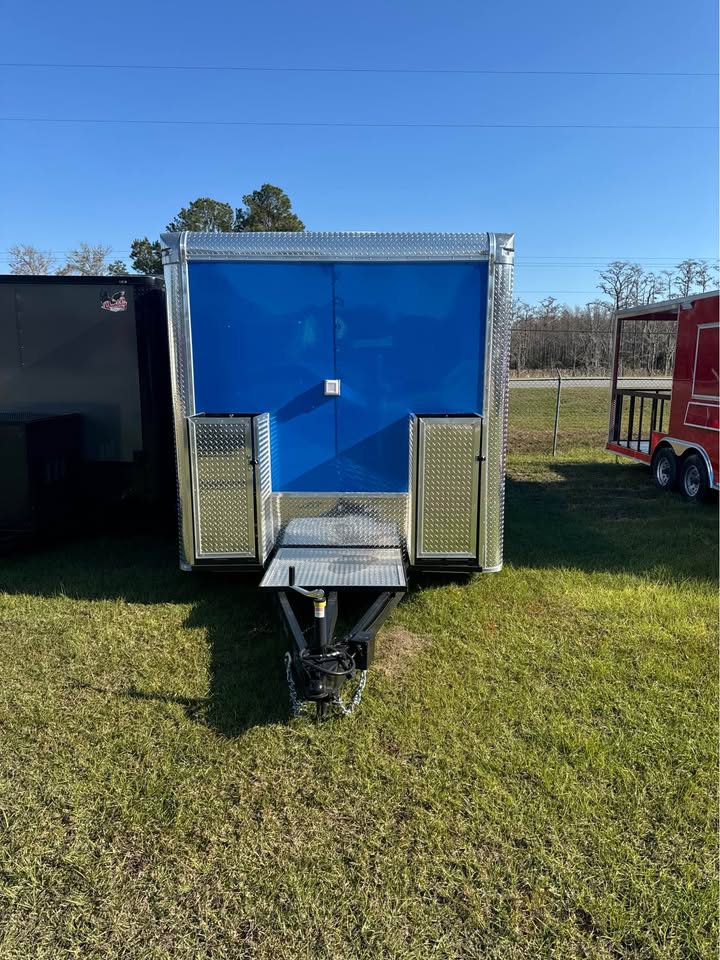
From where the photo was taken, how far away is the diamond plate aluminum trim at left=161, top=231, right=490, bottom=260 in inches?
161

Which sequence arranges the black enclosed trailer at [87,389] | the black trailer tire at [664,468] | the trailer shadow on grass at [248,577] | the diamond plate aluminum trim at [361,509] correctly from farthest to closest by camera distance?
the black trailer tire at [664,468], the black enclosed trailer at [87,389], the diamond plate aluminum trim at [361,509], the trailer shadow on grass at [248,577]

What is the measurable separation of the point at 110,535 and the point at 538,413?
13.6 metres

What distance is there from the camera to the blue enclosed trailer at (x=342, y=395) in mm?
4082

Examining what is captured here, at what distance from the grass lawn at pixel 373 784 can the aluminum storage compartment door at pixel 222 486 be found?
1.77 feet

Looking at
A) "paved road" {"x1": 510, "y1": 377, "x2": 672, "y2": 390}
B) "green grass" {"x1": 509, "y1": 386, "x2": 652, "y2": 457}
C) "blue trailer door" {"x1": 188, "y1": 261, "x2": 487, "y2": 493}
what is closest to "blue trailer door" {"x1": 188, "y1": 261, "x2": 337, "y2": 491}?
"blue trailer door" {"x1": 188, "y1": 261, "x2": 487, "y2": 493}

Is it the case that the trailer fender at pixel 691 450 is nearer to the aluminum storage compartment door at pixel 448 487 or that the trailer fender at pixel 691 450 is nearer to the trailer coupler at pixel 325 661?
the aluminum storage compartment door at pixel 448 487

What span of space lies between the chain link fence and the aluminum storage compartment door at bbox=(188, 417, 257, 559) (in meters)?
8.46

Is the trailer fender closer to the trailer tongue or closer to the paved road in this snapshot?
the trailer tongue

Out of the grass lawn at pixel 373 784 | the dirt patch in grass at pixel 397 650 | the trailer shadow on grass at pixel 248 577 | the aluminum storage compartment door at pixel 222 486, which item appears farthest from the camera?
the aluminum storage compartment door at pixel 222 486

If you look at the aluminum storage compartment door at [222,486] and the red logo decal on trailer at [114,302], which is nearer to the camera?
the aluminum storage compartment door at [222,486]

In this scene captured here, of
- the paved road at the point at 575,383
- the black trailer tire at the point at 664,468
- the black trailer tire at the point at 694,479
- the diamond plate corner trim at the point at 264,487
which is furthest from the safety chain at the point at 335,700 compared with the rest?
the paved road at the point at 575,383

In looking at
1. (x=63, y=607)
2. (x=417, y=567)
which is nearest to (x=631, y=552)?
(x=417, y=567)

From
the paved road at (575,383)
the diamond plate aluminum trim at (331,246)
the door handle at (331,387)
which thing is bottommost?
the paved road at (575,383)

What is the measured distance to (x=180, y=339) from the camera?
4.22m
